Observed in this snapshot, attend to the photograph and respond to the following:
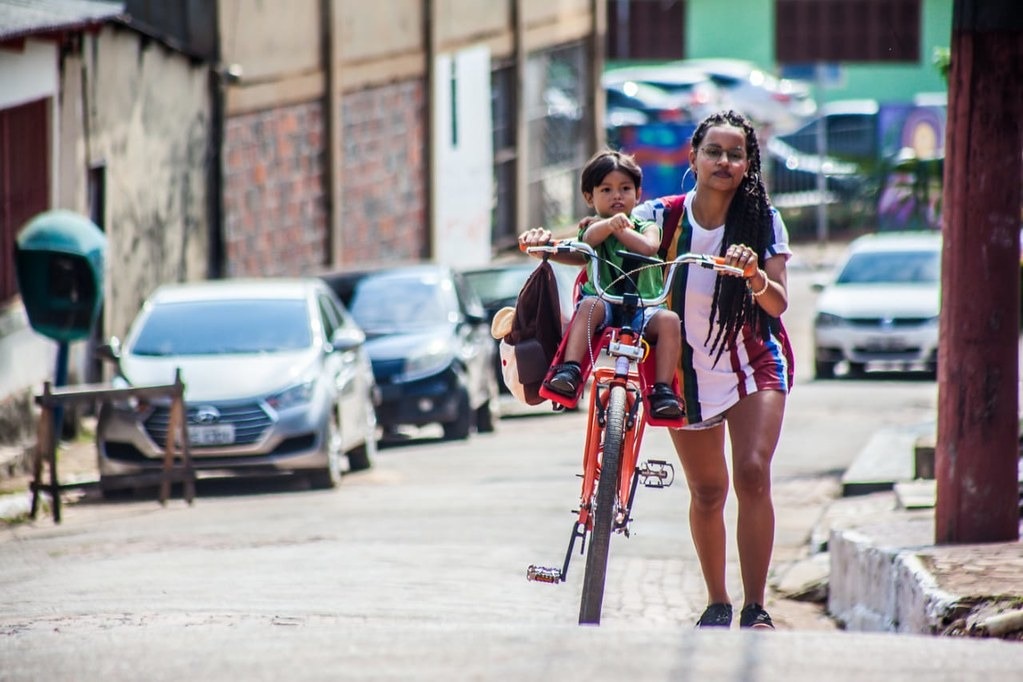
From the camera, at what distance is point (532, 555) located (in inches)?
403

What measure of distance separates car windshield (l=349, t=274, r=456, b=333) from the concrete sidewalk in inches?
297

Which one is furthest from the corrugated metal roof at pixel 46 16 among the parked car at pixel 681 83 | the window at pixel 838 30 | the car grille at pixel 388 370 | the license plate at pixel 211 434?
the window at pixel 838 30

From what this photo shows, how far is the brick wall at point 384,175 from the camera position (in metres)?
26.2

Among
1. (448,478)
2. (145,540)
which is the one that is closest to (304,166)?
(448,478)

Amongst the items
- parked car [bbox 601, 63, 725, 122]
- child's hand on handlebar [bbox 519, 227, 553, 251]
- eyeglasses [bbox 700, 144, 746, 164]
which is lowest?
child's hand on handlebar [bbox 519, 227, 553, 251]

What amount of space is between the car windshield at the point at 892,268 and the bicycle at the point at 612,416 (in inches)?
676

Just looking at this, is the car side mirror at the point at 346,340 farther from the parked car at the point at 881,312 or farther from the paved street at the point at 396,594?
the parked car at the point at 881,312

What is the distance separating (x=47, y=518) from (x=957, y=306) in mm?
6725

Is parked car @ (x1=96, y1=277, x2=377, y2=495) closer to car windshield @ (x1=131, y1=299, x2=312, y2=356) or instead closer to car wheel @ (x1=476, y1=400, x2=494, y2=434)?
car windshield @ (x1=131, y1=299, x2=312, y2=356)

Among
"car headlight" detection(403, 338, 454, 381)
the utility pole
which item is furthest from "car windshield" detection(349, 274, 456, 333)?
the utility pole

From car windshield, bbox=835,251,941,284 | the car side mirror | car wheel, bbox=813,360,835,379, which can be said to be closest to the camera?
the car side mirror

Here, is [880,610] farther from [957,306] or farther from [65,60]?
[65,60]

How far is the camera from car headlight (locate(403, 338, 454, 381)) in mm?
17703

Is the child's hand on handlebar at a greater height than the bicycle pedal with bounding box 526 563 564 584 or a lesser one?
greater
